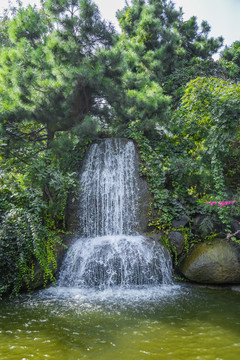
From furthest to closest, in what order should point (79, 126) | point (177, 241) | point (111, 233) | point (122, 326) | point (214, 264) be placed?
point (79, 126) → point (111, 233) → point (177, 241) → point (214, 264) → point (122, 326)

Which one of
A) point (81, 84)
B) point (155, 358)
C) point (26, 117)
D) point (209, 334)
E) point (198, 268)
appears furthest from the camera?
point (81, 84)

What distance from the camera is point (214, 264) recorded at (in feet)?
17.0

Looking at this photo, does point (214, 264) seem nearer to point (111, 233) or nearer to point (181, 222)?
point (181, 222)

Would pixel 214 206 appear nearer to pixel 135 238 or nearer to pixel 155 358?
pixel 135 238

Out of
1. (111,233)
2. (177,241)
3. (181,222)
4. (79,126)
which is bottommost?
(177,241)

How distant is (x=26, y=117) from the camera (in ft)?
21.2

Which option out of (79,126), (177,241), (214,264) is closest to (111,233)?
(177,241)

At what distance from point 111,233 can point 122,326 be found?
12.0 feet

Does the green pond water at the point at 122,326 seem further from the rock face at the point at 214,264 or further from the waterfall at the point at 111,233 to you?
the waterfall at the point at 111,233

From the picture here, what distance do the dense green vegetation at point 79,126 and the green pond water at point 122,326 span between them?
1066 mm

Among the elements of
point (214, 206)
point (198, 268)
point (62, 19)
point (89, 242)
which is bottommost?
point (198, 268)

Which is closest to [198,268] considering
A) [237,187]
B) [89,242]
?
[89,242]

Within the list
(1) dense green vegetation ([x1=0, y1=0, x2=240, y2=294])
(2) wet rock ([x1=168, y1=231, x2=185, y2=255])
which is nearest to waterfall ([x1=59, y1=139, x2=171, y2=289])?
(2) wet rock ([x1=168, y1=231, x2=185, y2=255])

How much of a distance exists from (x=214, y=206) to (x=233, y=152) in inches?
73.7
